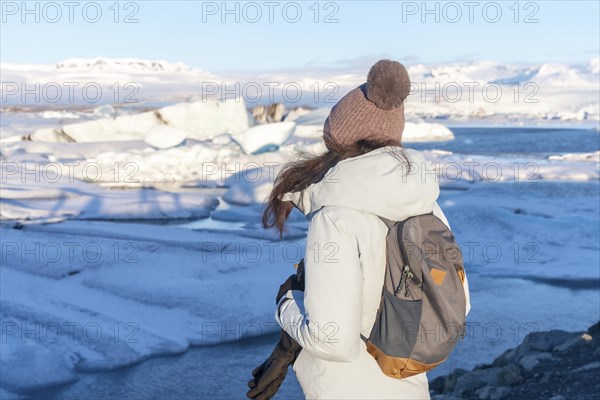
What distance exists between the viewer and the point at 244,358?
416cm

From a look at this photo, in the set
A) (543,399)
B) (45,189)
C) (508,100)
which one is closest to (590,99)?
(508,100)

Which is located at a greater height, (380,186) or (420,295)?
(380,186)

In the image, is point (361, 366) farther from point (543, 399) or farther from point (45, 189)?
point (45, 189)

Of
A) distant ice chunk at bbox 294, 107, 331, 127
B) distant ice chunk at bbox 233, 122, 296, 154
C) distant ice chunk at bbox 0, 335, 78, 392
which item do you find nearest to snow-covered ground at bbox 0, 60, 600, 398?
distant ice chunk at bbox 0, 335, 78, 392

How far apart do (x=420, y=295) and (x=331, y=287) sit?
179mm

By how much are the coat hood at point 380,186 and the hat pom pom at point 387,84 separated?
0.34 feet

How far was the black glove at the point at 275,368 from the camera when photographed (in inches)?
62.3

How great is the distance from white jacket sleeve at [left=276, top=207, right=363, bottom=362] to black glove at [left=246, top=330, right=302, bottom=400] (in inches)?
7.0

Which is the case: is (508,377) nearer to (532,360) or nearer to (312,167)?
(532,360)

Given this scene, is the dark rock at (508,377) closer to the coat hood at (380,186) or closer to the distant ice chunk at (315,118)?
the coat hood at (380,186)

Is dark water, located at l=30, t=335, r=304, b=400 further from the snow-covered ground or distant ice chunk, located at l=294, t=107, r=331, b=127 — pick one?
distant ice chunk, located at l=294, t=107, r=331, b=127

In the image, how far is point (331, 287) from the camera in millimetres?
1362

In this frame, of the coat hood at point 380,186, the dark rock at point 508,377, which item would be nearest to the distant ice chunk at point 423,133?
the dark rock at point 508,377

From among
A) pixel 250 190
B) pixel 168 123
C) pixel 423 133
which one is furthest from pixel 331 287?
pixel 423 133
